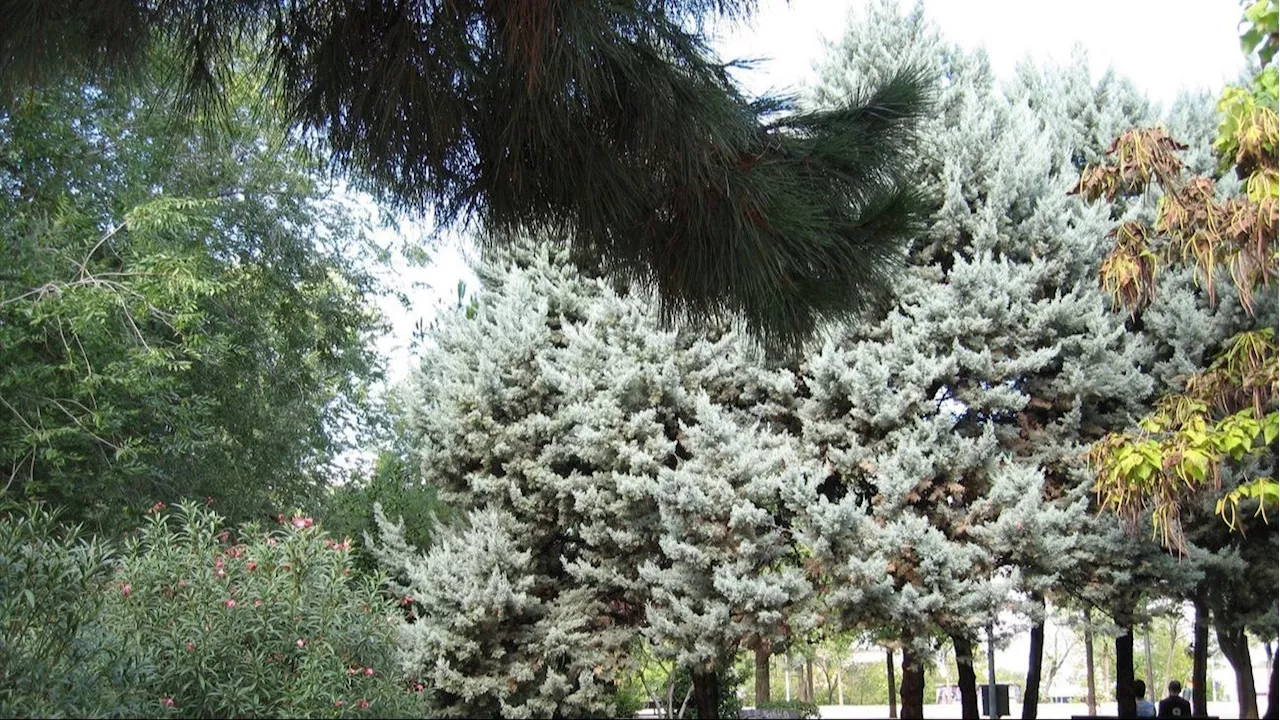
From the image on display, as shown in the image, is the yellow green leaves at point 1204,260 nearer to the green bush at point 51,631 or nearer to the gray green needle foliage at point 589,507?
the gray green needle foliage at point 589,507

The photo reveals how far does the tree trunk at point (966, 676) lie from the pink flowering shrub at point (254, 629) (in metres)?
8.42

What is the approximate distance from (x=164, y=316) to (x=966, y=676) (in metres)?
8.97

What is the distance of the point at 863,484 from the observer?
12.8 meters

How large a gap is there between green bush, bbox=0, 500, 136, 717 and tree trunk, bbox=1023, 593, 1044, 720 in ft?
32.2

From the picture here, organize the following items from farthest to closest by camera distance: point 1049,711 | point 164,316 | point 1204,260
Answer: point 1049,711, point 164,316, point 1204,260

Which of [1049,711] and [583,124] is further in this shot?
[1049,711]

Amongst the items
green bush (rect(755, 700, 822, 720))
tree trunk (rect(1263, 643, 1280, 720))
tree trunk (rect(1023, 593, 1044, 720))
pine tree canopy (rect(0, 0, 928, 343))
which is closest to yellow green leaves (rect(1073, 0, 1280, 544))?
tree trunk (rect(1023, 593, 1044, 720))

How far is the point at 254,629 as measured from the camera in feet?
14.1

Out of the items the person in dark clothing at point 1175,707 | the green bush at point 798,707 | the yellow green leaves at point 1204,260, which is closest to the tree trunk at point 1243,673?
the person in dark clothing at point 1175,707

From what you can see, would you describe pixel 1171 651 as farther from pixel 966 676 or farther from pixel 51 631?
pixel 51 631

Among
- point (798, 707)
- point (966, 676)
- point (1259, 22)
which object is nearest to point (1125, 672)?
point (966, 676)

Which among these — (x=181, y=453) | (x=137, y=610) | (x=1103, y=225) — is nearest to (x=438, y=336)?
(x=181, y=453)

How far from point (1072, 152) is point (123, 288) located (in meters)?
10.3

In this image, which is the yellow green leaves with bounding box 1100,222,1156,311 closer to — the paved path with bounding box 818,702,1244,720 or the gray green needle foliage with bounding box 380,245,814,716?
the gray green needle foliage with bounding box 380,245,814,716
